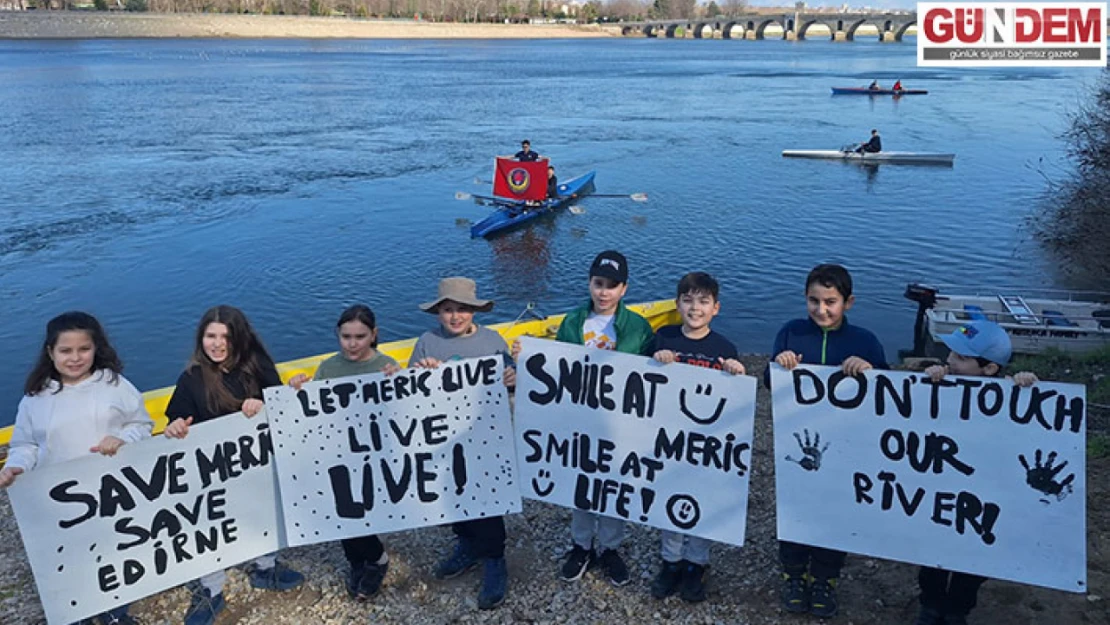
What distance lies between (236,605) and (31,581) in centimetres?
164

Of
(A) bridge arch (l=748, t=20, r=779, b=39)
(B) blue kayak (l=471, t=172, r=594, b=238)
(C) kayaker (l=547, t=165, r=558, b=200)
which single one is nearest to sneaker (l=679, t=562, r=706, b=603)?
(B) blue kayak (l=471, t=172, r=594, b=238)

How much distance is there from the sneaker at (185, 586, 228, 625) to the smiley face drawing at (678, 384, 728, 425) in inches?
128

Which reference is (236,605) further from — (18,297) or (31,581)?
(18,297)

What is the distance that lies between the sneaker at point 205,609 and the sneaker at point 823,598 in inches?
149

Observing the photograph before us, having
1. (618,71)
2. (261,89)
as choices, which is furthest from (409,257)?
(618,71)

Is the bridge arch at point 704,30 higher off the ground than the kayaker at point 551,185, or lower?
higher

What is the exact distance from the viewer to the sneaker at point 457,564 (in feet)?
17.9

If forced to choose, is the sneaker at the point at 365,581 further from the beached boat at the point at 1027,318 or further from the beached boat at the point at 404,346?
the beached boat at the point at 1027,318

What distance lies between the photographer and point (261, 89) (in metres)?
57.9

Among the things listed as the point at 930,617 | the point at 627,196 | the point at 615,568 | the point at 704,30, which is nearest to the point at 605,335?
the point at 615,568

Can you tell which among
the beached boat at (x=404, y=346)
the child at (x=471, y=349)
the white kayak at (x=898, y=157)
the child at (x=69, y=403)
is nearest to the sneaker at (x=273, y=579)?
the child at (x=471, y=349)

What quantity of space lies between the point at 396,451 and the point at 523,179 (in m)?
19.6

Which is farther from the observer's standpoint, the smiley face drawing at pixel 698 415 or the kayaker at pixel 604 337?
the kayaker at pixel 604 337

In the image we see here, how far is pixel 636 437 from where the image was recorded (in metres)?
4.86
